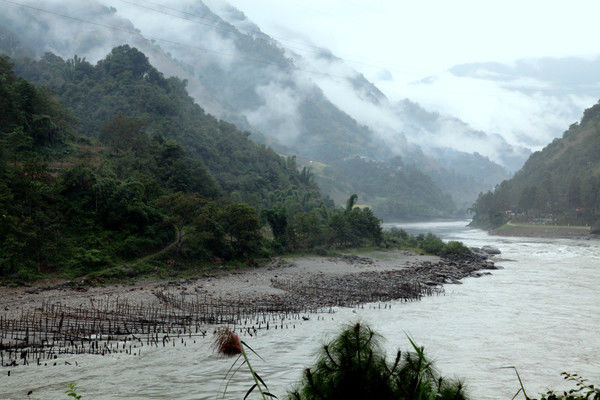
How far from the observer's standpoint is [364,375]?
4859 mm

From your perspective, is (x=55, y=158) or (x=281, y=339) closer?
(x=281, y=339)

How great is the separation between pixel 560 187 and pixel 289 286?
92.5m

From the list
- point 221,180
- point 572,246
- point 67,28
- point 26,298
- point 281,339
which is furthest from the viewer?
point 67,28

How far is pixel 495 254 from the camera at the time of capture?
60906 millimetres

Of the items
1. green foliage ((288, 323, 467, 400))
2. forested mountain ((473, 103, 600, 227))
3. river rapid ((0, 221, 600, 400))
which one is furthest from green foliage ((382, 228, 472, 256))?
green foliage ((288, 323, 467, 400))

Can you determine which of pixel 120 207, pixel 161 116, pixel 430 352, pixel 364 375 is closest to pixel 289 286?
pixel 120 207

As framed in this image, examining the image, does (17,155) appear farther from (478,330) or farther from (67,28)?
(67,28)

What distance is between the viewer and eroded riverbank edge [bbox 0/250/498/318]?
82.5ft

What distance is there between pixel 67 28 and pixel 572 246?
202m

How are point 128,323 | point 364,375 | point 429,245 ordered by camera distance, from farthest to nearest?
point 429,245, point 128,323, point 364,375

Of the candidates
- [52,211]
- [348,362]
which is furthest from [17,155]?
[348,362]

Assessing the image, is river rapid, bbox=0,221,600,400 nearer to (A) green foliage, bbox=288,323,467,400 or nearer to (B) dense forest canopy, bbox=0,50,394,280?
(A) green foliage, bbox=288,323,467,400

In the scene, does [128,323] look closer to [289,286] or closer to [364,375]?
[289,286]

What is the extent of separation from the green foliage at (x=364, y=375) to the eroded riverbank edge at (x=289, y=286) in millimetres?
19665
